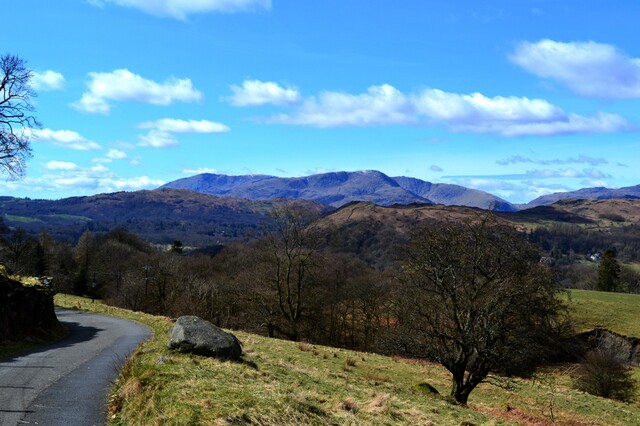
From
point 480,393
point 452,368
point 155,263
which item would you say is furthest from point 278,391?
point 155,263

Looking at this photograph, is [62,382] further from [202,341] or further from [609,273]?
[609,273]

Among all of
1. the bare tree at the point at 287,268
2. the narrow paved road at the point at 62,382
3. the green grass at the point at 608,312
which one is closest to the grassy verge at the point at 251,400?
the narrow paved road at the point at 62,382

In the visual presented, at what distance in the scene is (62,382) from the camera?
52.7 ft

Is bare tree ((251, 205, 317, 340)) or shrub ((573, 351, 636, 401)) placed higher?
bare tree ((251, 205, 317, 340))

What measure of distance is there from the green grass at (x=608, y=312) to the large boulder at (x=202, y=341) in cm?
5308

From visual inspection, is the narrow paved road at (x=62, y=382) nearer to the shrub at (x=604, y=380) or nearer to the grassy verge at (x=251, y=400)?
the grassy verge at (x=251, y=400)

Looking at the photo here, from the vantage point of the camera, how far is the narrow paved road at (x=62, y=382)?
484 inches

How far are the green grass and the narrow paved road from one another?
178 feet

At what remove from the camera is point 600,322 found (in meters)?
66.3

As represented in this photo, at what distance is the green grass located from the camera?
64.4 m

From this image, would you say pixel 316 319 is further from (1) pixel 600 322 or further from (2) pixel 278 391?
(2) pixel 278 391

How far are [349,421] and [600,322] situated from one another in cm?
6566

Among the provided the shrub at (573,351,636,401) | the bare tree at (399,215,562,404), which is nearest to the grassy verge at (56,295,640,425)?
the bare tree at (399,215,562,404)

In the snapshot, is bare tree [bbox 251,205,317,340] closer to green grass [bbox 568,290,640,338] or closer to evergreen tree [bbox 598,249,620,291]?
green grass [bbox 568,290,640,338]
